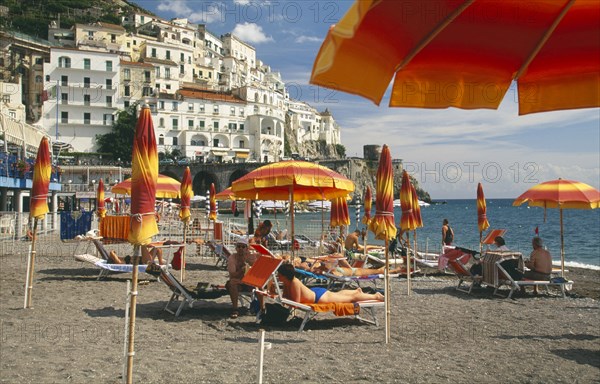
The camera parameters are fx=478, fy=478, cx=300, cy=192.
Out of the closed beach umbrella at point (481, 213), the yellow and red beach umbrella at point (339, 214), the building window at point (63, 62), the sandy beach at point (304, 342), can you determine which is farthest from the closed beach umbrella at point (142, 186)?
the building window at point (63, 62)

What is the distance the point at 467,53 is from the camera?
2754mm

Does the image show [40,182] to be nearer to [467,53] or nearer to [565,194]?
[467,53]

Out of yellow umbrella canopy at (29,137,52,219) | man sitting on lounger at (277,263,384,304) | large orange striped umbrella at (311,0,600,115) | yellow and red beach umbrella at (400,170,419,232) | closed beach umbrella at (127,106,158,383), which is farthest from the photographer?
yellow and red beach umbrella at (400,170,419,232)

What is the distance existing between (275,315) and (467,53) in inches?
213

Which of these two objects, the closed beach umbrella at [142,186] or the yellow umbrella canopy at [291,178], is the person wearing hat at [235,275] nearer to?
the yellow umbrella canopy at [291,178]

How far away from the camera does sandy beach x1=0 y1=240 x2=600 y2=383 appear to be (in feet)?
16.3

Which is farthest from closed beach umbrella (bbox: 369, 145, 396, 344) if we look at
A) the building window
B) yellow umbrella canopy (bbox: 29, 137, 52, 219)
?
the building window

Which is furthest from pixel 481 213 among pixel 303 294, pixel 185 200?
pixel 303 294

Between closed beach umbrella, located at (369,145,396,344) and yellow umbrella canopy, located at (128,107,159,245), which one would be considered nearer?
yellow umbrella canopy, located at (128,107,159,245)

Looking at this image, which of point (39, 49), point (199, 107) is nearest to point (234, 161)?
point (199, 107)

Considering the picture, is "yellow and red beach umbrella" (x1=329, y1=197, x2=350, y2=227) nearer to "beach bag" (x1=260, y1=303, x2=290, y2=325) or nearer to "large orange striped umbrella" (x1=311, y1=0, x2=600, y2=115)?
"beach bag" (x1=260, y1=303, x2=290, y2=325)

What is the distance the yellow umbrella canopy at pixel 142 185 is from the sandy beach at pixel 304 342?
1.50 m

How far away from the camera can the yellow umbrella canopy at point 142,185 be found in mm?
4410

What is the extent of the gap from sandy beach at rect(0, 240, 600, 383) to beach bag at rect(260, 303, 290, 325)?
0.16 metres
